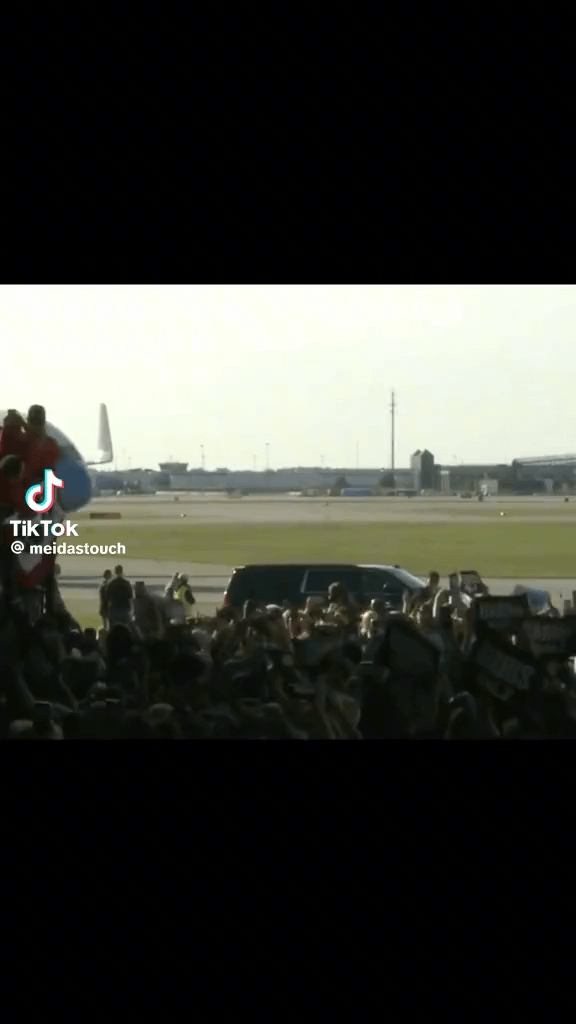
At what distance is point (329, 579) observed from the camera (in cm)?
1391

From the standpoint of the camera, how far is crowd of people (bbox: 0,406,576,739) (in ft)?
26.3

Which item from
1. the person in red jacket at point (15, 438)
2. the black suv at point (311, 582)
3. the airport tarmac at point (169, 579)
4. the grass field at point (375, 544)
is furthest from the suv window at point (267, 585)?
the grass field at point (375, 544)

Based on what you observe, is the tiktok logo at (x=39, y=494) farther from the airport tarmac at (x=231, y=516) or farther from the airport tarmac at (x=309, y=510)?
the airport tarmac at (x=309, y=510)

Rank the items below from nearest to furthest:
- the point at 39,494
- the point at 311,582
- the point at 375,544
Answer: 1. the point at 39,494
2. the point at 311,582
3. the point at 375,544

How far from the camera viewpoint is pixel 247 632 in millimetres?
9430

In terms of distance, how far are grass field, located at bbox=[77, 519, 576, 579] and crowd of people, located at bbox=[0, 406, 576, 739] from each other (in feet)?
39.0

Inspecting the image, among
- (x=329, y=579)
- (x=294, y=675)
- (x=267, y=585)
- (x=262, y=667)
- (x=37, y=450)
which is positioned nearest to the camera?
(x=262, y=667)

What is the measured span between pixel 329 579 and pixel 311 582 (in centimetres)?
38

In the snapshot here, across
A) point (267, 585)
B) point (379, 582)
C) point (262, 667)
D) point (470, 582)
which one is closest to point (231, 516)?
point (267, 585)

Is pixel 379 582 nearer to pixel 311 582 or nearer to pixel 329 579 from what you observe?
pixel 329 579

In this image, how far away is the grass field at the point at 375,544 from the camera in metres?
25.5

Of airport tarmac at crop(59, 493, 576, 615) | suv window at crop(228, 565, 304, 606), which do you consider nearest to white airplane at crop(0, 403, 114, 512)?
airport tarmac at crop(59, 493, 576, 615)

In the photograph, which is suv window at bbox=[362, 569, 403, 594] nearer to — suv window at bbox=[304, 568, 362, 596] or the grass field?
suv window at bbox=[304, 568, 362, 596]

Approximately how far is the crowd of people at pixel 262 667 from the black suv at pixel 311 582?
3.06 m
